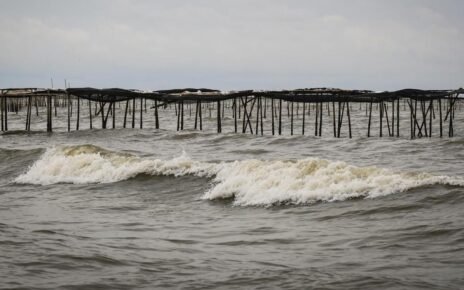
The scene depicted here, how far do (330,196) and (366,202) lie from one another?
0.84 meters

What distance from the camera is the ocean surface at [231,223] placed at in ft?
19.2

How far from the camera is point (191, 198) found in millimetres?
12219

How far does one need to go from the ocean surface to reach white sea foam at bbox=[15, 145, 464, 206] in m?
0.03

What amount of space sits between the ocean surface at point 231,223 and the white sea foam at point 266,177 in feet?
0.09

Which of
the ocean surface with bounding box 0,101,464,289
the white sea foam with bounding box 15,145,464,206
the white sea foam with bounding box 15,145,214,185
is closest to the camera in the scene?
the ocean surface with bounding box 0,101,464,289

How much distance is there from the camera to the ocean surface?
585 centimetres

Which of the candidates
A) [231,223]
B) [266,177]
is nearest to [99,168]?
[266,177]

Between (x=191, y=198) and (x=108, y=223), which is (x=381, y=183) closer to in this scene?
(x=191, y=198)

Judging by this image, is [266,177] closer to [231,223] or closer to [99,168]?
[231,223]

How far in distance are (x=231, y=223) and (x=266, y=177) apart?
3.35m

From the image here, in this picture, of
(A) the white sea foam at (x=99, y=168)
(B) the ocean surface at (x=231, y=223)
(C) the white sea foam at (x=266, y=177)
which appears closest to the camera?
(B) the ocean surface at (x=231, y=223)

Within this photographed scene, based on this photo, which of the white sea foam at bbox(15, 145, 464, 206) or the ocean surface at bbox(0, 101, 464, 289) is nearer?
the ocean surface at bbox(0, 101, 464, 289)

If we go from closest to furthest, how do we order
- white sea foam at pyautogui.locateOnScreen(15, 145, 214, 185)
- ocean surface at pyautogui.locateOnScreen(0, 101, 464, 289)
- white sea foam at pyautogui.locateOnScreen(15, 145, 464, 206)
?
ocean surface at pyautogui.locateOnScreen(0, 101, 464, 289) < white sea foam at pyautogui.locateOnScreen(15, 145, 464, 206) < white sea foam at pyautogui.locateOnScreen(15, 145, 214, 185)

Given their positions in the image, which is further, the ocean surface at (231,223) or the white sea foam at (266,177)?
the white sea foam at (266,177)
